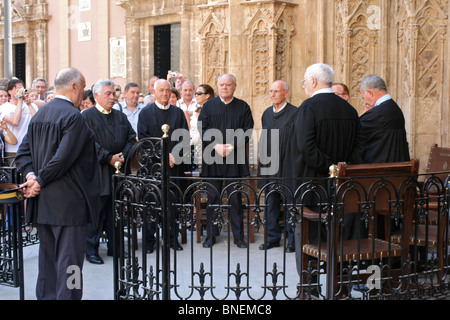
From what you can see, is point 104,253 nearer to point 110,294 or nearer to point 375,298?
point 110,294

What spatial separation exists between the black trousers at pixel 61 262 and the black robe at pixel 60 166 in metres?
0.11

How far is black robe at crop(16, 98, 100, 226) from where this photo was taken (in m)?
5.11

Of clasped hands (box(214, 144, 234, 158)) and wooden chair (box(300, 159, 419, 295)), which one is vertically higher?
clasped hands (box(214, 144, 234, 158))

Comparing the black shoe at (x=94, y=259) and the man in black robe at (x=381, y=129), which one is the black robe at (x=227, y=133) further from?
the man in black robe at (x=381, y=129)

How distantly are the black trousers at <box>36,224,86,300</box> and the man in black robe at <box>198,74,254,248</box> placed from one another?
2.72 meters

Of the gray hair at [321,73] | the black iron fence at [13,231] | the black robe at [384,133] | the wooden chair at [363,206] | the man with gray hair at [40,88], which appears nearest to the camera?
the wooden chair at [363,206]

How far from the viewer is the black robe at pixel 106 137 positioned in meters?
7.20

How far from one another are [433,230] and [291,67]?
14.2 ft

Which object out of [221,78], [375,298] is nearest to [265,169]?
[221,78]

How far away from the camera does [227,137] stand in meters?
7.87

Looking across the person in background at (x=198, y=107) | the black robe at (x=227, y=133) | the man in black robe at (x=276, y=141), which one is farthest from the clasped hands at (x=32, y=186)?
the person in background at (x=198, y=107)

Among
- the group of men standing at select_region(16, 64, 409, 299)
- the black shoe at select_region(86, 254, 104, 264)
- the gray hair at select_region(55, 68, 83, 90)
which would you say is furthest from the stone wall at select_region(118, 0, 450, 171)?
the gray hair at select_region(55, 68, 83, 90)

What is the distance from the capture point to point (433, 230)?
5.97m

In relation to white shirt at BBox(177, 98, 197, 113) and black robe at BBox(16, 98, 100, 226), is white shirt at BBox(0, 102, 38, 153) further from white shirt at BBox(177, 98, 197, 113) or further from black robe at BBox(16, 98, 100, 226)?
black robe at BBox(16, 98, 100, 226)
